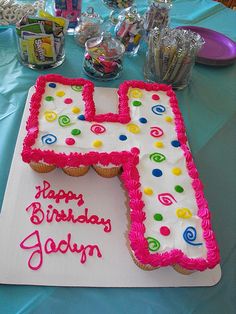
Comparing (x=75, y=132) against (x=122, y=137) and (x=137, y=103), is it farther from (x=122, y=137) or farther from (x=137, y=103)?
(x=137, y=103)

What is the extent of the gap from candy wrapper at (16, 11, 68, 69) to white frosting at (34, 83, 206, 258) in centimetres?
20

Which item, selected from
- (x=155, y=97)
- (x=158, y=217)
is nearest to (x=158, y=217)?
(x=158, y=217)

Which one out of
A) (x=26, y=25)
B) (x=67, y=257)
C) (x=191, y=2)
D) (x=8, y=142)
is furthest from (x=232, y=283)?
(x=191, y=2)

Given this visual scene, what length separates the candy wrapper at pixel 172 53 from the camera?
109 centimetres

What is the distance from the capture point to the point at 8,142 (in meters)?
0.93

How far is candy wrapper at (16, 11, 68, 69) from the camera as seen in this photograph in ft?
3.49

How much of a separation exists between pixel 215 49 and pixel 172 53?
382mm

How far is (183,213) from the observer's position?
74 centimetres

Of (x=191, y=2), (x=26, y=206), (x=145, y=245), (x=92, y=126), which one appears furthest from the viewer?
(x=191, y=2)

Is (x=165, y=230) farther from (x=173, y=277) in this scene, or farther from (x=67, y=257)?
(x=67, y=257)

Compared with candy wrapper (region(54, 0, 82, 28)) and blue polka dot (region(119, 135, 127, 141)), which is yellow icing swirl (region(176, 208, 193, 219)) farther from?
candy wrapper (region(54, 0, 82, 28))

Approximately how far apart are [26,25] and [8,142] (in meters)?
0.41

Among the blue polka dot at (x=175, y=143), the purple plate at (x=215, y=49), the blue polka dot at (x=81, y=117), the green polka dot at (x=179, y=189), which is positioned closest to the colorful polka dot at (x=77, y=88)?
the blue polka dot at (x=81, y=117)

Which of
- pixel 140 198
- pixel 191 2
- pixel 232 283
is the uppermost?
pixel 191 2
